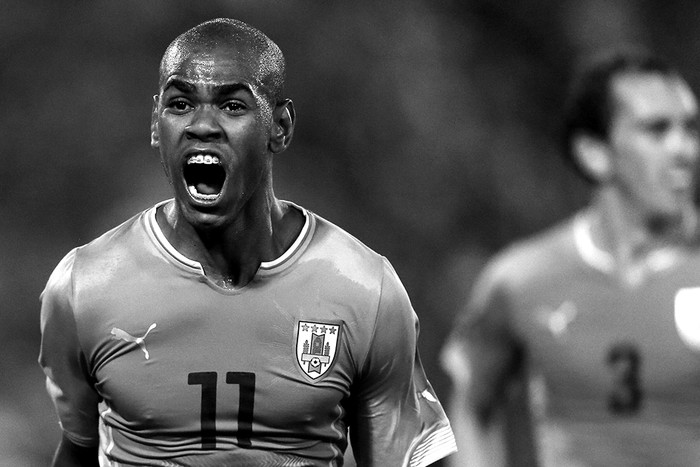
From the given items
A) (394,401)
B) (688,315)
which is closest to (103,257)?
(394,401)

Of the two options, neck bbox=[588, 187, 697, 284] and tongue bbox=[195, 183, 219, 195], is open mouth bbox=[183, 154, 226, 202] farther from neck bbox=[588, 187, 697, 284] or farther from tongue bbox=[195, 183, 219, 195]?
neck bbox=[588, 187, 697, 284]

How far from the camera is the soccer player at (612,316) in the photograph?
6.34 metres

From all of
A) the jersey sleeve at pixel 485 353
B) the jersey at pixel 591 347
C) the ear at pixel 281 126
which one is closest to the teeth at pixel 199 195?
the ear at pixel 281 126

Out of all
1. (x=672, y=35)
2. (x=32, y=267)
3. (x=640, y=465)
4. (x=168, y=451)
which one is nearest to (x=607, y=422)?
(x=640, y=465)

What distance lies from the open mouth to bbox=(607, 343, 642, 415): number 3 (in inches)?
123

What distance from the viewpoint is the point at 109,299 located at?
12.1 ft

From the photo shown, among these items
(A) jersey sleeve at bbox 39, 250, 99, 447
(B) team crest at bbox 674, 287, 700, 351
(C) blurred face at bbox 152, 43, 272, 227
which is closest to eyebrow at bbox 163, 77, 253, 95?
(C) blurred face at bbox 152, 43, 272, 227

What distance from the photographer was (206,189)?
359 centimetres

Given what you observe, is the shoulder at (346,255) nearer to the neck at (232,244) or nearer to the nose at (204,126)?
the neck at (232,244)

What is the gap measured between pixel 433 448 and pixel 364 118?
707cm

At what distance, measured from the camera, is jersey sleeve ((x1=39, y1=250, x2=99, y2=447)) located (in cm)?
373

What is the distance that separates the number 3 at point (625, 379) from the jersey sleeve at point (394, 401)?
2.56 m

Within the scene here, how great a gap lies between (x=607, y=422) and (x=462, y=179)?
447 cm

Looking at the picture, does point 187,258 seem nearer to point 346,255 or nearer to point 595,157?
point 346,255
